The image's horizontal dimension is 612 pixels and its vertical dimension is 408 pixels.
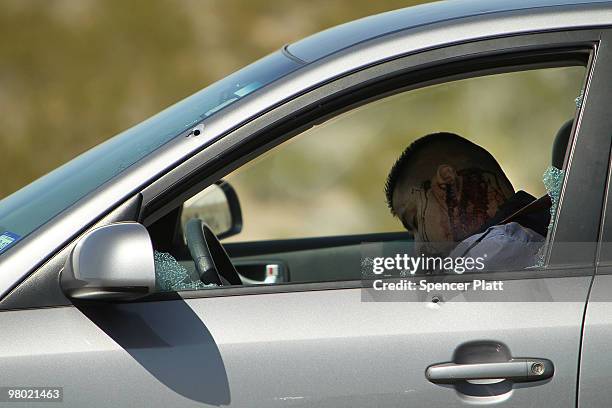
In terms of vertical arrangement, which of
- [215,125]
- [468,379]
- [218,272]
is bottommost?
[468,379]

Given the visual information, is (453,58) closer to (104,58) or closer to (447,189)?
(447,189)

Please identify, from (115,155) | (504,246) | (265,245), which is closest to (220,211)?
(265,245)

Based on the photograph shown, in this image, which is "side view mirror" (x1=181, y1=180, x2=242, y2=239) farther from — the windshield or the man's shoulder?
the man's shoulder

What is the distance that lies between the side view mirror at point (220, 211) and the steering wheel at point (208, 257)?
2.55 ft

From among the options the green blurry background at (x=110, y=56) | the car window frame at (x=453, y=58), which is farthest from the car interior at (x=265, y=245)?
the green blurry background at (x=110, y=56)

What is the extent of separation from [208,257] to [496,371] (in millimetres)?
894

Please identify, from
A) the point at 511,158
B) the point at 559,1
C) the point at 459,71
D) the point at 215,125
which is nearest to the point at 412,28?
the point at 459,71

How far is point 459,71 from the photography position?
2.18 m

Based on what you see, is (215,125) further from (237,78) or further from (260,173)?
(260,173)

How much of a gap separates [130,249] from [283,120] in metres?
0.42

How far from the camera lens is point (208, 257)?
2576 mm

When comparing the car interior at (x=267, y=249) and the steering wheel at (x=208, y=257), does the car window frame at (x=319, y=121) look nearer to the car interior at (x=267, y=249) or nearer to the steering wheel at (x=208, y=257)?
the steering wheel at (x=208, y=257)

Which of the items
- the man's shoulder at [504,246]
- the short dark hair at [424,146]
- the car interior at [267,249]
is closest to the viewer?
the man's shoulder at [504,246]

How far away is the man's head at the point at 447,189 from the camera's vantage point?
2424 millimetres
